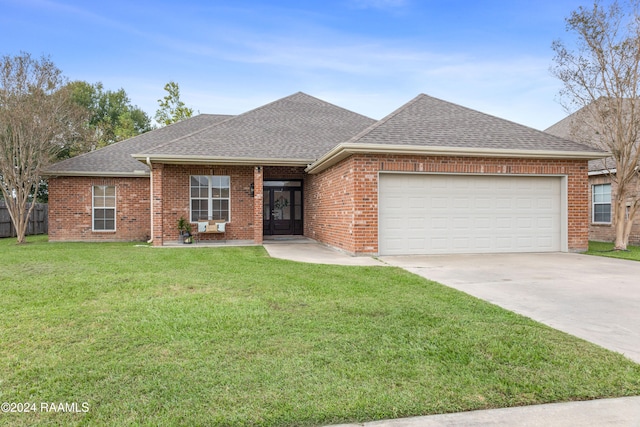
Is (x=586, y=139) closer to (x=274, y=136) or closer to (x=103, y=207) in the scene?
(x=274, y=136)

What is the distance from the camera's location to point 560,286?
20.5 feet

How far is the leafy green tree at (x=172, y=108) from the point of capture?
34.6 metres

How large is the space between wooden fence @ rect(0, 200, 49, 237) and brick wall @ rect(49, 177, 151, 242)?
5.87 m

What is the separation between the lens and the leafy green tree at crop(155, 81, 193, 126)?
3459 centimetres

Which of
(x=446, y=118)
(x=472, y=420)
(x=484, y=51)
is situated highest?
(x=484, y=51)

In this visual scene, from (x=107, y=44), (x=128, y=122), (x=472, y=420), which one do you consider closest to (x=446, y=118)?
(x=472, y=420)

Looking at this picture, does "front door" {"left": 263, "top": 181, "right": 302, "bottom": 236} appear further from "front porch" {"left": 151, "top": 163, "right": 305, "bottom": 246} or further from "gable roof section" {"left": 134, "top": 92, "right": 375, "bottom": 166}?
"gable roof section" {"left": 134, "top": 92, "right": 375, "bottom": 166}

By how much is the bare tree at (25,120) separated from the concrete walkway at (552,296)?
34.4ft

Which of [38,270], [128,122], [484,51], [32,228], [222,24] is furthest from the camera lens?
[128,122]

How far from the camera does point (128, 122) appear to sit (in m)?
33.3

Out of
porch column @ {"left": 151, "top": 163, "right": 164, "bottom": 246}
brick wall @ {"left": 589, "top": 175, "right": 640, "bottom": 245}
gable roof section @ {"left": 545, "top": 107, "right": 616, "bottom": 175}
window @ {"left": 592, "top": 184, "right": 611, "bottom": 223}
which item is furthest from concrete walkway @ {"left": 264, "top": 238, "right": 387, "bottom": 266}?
window @ {"left": 592, "top": 184, "right": 611, "bottom": 223}

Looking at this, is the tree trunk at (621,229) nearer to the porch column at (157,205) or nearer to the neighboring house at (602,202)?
the neighboring house at (602,202)

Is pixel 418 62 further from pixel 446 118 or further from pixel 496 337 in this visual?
pixel 496 337

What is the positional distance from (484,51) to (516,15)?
2.23m
